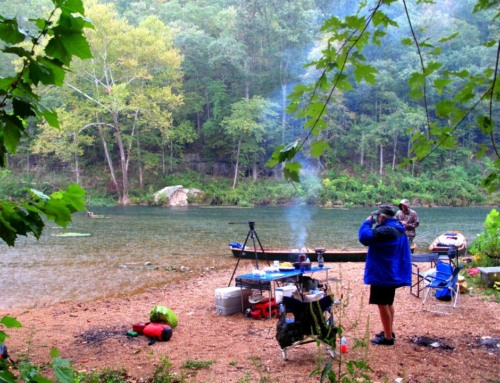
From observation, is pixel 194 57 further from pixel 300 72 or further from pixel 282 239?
pixel 282 239

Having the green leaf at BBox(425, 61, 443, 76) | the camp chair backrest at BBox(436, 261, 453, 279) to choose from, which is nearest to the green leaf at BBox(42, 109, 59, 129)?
the green leaf at BBox(425, 61, 443, 76)

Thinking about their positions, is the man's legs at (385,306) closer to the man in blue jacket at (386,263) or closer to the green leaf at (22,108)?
the man in blue jacket at (386,263)

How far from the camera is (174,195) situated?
3147 cm

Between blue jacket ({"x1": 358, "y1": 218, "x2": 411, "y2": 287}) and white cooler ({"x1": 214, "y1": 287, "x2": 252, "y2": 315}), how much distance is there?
2.26 m

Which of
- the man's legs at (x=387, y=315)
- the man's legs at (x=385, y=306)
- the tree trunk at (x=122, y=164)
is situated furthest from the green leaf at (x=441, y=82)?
the tree trunk at (x=122, y=164)

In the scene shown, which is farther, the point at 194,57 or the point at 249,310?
the point at 194,57

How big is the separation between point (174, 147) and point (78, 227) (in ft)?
61.3

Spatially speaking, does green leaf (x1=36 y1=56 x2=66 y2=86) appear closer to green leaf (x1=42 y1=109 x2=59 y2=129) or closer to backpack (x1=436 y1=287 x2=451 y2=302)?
green leaf (x1=42 y1=109 x2=59 y2=129)

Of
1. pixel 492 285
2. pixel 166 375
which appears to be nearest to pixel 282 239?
pixel 492 285

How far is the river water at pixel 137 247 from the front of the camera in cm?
908

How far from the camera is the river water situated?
29.8 feet

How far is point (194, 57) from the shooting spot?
35781 mm

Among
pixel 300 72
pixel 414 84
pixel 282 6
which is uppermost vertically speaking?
pixel 282 6

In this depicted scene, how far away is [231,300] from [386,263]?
8.41 ft
